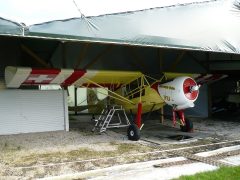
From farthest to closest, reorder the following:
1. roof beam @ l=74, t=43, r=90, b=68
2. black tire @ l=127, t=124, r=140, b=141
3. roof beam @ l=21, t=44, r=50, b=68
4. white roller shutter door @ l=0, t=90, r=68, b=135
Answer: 1. roof beam @ l=74, t=43, r=90, b=68
2. roof beam @ l=21, t=44, r=50, b=68
3. white roller shutter door @ l=0, t=90, r=68, b=135
4. black tire @ l=127, t=124, r=140, b=141

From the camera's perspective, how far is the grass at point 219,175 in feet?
17.9

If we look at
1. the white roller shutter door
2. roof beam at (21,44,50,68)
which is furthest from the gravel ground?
roof beam at (21,44,50,68)

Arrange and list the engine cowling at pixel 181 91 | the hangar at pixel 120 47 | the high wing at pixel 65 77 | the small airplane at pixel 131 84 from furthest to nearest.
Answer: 1. the engine cowling at pixel 181 91
2. the small airplane at pixel 131 84
3. the high wing at pixel 65 77
4. the hangar at pixel 120 47

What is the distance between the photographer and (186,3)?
826 cm

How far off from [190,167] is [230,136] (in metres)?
3.62

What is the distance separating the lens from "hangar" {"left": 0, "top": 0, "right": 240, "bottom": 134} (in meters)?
6.41

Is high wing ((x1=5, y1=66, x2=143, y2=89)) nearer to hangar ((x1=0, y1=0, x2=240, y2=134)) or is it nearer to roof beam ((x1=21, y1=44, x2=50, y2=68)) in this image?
hangar ((x1=0, y1=0, x2=240, y2=134))

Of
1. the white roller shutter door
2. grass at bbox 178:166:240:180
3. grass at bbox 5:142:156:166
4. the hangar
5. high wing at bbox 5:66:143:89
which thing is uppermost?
the hangar

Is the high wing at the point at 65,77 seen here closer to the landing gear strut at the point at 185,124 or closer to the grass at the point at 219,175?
the landing gear strut at the point at 185,124

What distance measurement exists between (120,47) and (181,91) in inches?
153

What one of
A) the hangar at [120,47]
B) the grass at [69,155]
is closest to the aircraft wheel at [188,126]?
the hangar at [120,47]

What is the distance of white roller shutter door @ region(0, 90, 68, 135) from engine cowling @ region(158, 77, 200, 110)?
3036 millimetres

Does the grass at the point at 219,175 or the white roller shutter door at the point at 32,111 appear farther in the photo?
the white roller shutter door at the point at 32,111

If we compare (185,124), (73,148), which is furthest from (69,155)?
(185,124)
